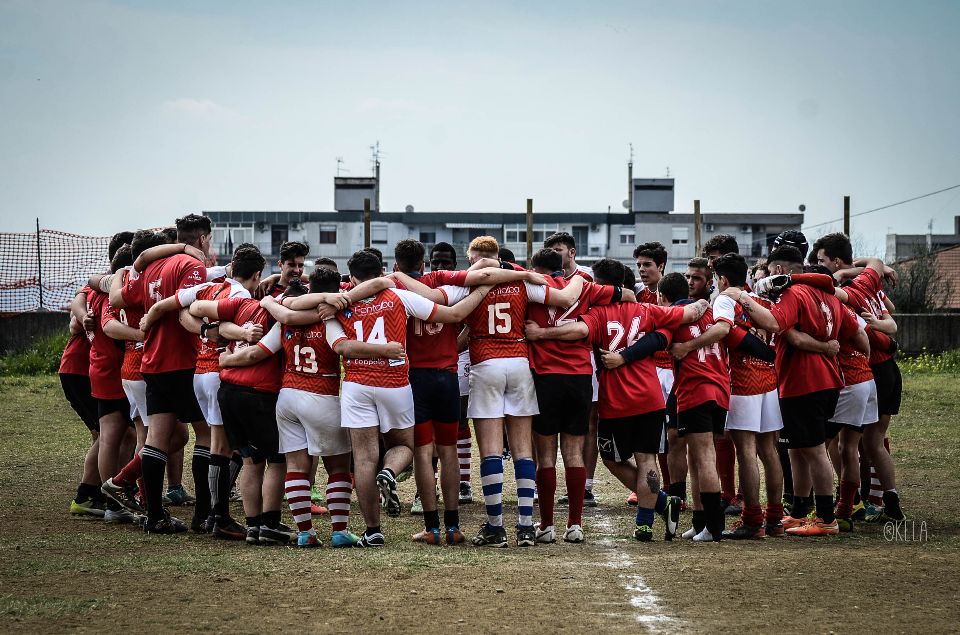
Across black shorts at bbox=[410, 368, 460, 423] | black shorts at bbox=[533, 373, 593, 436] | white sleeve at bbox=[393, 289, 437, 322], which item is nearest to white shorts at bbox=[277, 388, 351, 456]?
black shorts at bbox=[410, 368, 460, 423]

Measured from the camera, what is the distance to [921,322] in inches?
1025

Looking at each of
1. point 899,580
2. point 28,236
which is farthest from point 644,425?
point 28,236

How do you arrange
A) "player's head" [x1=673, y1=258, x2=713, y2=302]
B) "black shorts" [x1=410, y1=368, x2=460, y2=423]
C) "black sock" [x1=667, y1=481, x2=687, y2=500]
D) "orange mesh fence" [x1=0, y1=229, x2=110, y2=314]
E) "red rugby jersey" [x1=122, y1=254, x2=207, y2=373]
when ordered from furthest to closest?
Result: "orange mesh fence" [x1=0, y1=229, x2=110, y2=314], "black sock" [x1=667, y1=481, x2=687, y2=500], "player's head" [x1=673, y1=258, x2=713, y2=302], "red rugby jersey" [x1=122, y1=254, x2=207, y2=373], "black shorts" [x1=410, y1=368, x2=460, y2=423]

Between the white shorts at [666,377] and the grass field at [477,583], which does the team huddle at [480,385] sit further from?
the white shorts at [666,377]

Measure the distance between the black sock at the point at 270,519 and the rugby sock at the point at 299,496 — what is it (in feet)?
0.59

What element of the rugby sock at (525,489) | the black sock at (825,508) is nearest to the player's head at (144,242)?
the rugby sock at (525,489)

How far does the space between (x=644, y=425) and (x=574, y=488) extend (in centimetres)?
73

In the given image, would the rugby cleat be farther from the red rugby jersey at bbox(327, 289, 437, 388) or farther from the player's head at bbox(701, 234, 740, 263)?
the player's head at bbox(701, 234, 740, 263)

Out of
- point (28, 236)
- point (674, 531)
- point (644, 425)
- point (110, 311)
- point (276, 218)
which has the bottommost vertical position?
point (674, 531)

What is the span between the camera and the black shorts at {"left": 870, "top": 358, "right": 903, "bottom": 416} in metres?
9.66

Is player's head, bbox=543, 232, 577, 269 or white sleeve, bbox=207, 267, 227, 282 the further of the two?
player's head, bbox=543, 232, 577, 269

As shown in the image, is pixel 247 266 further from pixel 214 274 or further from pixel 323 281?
pixel 214 274

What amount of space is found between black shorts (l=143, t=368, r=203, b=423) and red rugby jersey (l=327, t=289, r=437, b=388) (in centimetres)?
167

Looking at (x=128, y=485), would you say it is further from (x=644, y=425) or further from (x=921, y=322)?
(x=921, y=322)
